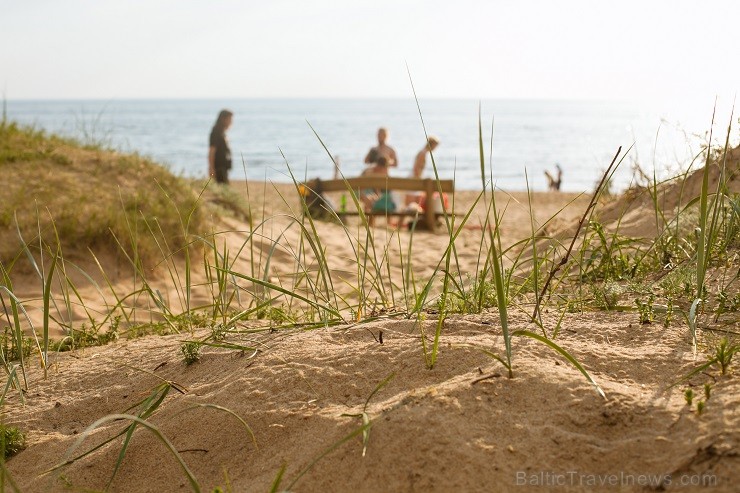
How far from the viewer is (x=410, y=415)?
1849 mm

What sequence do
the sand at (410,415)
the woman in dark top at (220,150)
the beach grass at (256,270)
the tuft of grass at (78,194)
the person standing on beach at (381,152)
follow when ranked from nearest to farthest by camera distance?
the sand at (410,415) → the beach grass at (256,270) → the tuft of grass at (78,194) → the woman in dark top at (220,150) → the person standing on beach at (381,152)

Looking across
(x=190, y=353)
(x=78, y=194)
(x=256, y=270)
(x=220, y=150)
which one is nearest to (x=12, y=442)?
(x=190, y=353)

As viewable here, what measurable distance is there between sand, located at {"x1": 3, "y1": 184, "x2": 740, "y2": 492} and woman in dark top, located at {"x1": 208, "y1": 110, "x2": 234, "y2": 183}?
853 centimetres

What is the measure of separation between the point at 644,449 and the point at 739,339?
768 millimetres

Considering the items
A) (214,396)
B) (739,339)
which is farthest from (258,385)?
(739,339)

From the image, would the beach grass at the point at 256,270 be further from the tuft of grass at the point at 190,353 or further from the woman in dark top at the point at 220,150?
the woman in dark top at the point at 220,150

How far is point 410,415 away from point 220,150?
32.3ft

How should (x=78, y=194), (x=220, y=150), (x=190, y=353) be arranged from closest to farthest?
(x=190, y=353), (x=78, y=194), (x=220, y=150)

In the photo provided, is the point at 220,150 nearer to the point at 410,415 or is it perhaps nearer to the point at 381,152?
the point at 381,152

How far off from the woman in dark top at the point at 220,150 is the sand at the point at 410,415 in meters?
8.53

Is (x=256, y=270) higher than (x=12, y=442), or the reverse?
(x=12, y=442)

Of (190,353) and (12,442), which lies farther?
(190,353)

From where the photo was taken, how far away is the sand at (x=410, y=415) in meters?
1.65

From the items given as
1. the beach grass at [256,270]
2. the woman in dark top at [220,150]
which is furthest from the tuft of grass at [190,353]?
the woman in dark top at [220,150]
